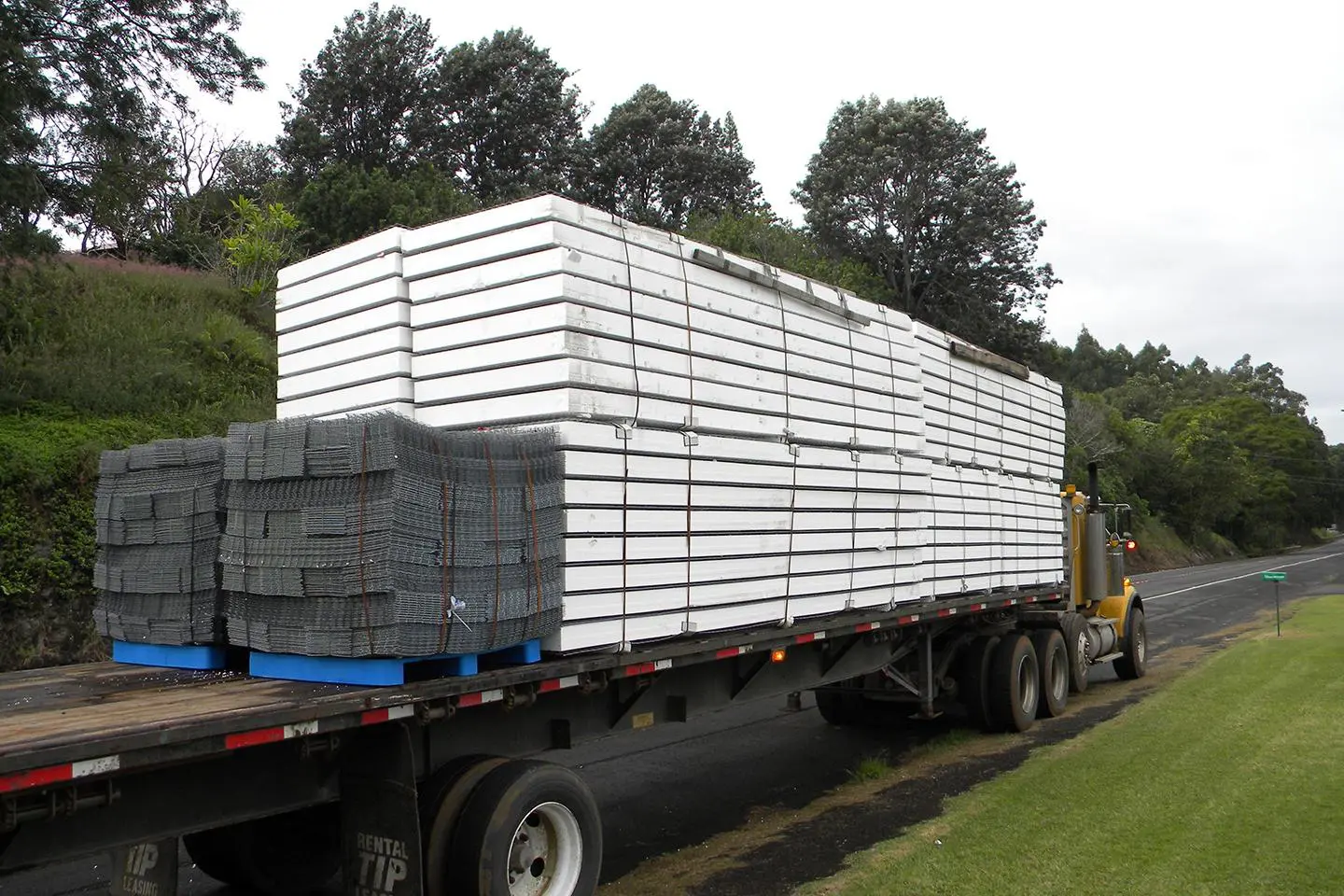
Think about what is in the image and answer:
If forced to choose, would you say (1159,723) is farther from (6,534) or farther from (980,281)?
(980,281)

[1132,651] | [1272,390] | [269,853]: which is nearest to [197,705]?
[269,853]

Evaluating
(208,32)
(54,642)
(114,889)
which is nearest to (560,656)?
(114,889)

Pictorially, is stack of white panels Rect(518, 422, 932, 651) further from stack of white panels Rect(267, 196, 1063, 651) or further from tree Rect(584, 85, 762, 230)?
tree Rect(584, 85, 762, 230)

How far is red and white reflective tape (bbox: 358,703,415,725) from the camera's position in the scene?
4266 mm

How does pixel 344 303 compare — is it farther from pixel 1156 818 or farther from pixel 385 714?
pixel 1156 818

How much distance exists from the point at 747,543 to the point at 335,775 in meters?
2.81

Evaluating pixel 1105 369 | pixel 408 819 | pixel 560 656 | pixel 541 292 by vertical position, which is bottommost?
pixel 408 819

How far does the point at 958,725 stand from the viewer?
11.1 m

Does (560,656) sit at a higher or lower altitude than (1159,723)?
higher

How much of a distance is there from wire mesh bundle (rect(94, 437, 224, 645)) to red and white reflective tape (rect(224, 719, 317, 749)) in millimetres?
1332

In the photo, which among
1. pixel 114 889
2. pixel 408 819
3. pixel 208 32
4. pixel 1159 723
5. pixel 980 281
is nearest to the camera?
pixel 408 819

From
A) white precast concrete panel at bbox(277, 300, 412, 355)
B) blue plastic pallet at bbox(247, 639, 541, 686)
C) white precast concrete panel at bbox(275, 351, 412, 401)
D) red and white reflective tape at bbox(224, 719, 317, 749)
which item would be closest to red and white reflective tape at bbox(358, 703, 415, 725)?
blue plastic pallet at bbox(247, 639, 541, 686)

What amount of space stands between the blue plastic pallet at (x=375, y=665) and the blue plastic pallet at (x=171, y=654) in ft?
0.70

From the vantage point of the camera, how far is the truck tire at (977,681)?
10484 mm
